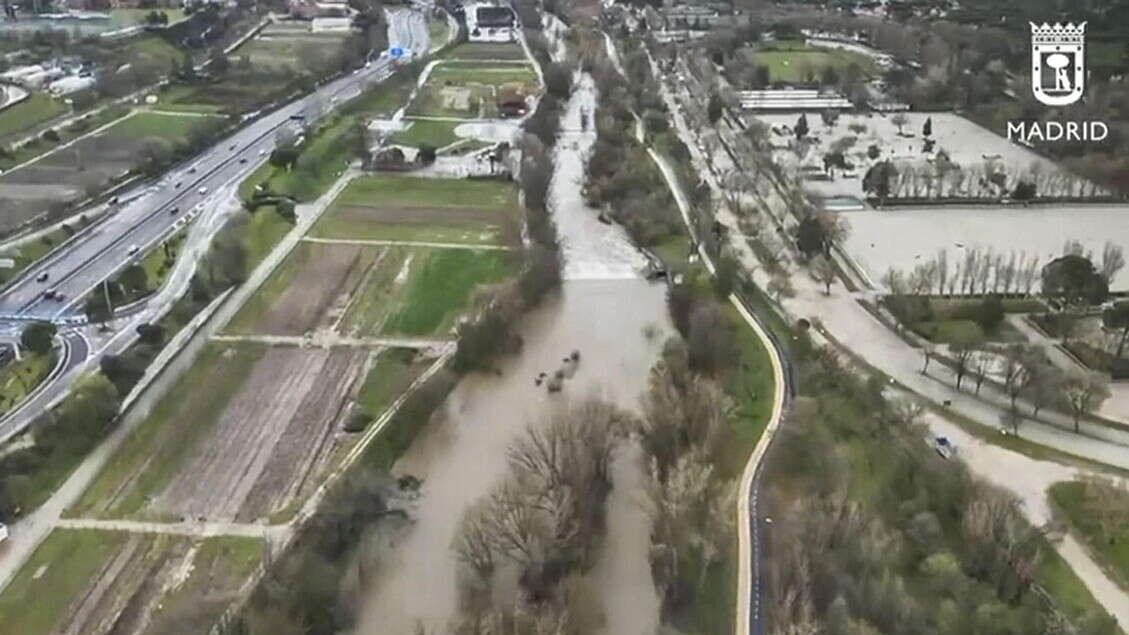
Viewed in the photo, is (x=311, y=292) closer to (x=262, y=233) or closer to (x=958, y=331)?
(x=262, y=233)

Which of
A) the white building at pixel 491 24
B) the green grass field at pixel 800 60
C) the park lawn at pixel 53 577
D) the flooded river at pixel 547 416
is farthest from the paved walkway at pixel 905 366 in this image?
the white building at pixel 491 24

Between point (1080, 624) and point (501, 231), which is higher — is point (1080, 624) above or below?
below

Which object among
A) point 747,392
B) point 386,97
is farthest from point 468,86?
point 747,392

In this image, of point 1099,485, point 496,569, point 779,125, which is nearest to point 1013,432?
point 1099,485

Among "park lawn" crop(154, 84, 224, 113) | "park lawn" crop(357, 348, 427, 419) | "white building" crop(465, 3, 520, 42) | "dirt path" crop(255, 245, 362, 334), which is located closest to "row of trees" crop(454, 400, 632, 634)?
"park lawn" crop(357, 348, 427, 419)

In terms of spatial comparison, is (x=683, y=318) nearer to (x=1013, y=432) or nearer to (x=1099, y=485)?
(x=1013, y=432)

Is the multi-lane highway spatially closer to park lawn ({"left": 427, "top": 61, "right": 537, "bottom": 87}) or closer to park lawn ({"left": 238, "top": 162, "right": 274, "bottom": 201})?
park lawn ({"left": 238, "top": 162, "right": 274, "bottom": 201})
